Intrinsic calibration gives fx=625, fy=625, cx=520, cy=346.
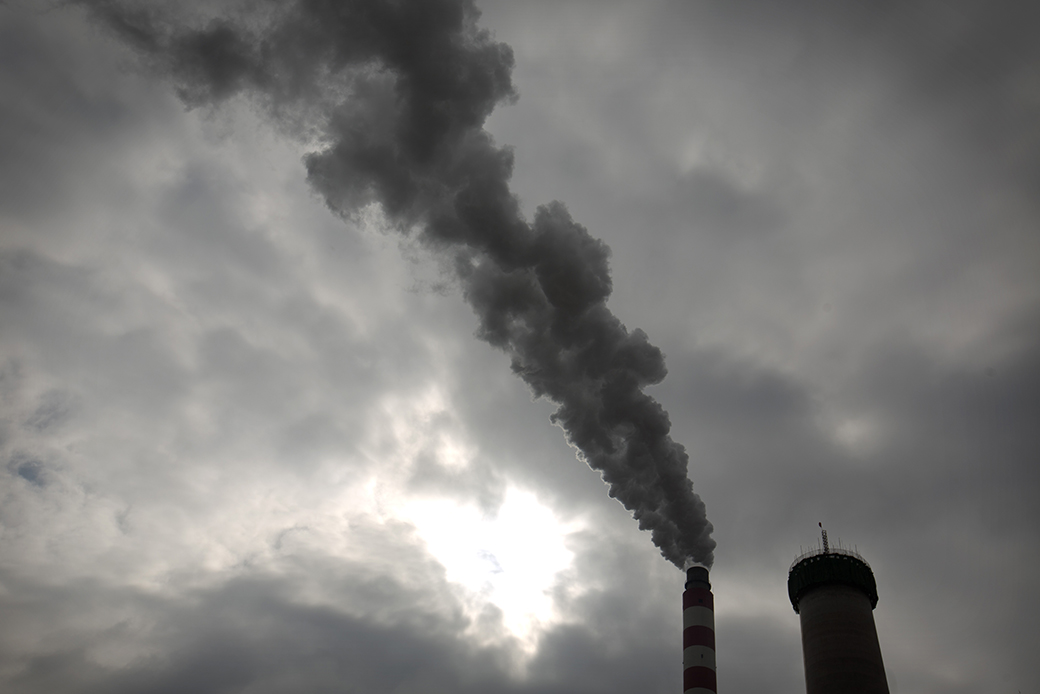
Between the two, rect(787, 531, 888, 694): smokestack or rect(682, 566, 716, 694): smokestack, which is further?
rect(682, 566, 716, 694): smokestack

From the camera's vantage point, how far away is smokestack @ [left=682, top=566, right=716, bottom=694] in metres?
36.0

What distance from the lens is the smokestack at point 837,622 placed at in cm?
3181

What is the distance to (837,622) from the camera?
34000 millimetres

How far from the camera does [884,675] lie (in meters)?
32.2

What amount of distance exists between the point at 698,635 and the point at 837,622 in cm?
777

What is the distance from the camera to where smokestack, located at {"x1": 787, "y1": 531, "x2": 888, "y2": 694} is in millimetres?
31812

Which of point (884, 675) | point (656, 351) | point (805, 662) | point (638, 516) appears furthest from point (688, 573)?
point (656, 351)

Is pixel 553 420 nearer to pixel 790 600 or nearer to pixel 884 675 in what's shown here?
pixel 790 600

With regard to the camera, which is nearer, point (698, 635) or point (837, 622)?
point (837, 622)

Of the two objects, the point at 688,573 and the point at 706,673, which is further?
the point at 688,573

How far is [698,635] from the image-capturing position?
3744 cm

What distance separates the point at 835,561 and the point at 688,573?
8.82 m

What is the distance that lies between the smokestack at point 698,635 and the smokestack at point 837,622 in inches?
198

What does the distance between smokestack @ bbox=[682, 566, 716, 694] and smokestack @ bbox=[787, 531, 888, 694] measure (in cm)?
503
